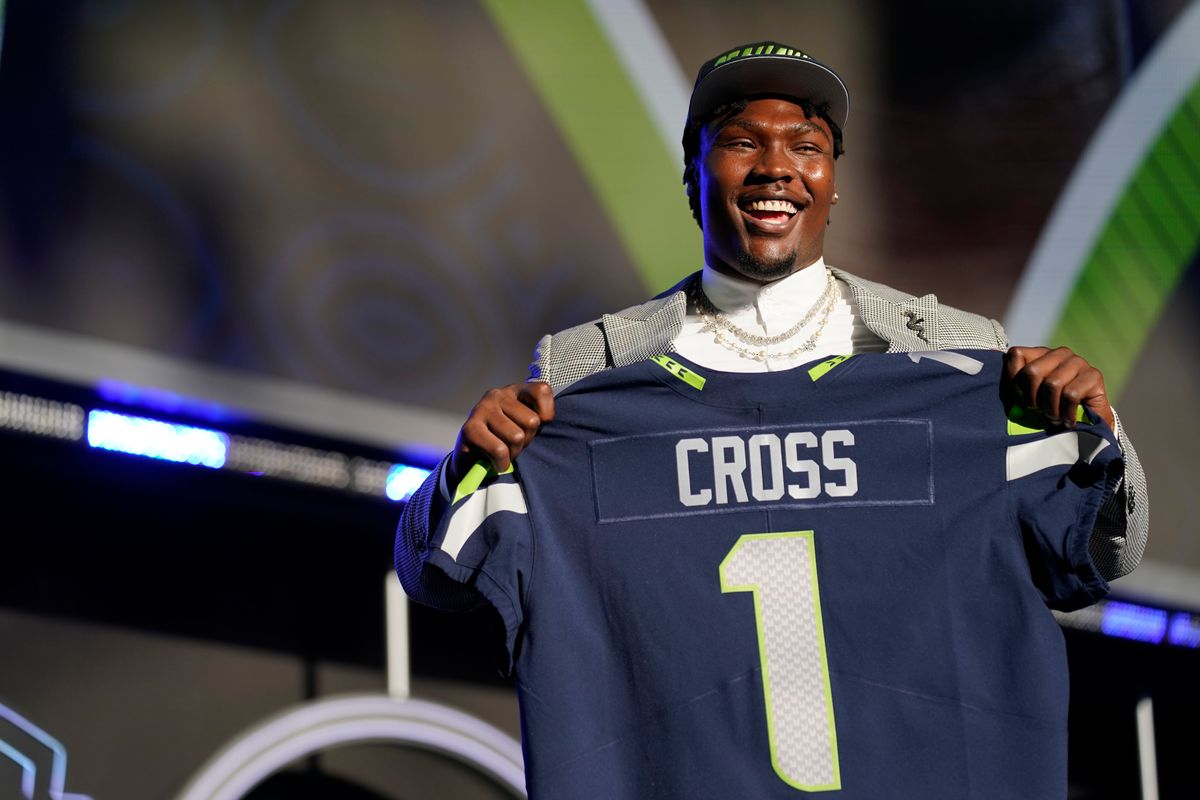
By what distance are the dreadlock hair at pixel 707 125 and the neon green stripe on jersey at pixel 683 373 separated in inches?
9.0

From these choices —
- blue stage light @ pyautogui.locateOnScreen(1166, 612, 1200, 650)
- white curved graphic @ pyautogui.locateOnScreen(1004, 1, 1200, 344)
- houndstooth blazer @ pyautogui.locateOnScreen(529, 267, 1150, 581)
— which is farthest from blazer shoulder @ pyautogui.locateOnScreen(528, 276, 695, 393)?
blue stage light @ pyautogui.locateOnScreen(1166, 612, 1200, 650)

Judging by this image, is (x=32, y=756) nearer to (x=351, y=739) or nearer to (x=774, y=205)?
(x=351, y=739)

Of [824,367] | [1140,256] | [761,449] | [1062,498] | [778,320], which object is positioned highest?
[1140,256]

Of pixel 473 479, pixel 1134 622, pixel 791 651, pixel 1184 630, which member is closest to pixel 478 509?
pixel 473 479

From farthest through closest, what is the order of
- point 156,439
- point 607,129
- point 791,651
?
point 607,129 → point 156,439 → point 791,651

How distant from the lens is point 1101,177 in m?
4.15

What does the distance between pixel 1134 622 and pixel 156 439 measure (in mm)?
2397

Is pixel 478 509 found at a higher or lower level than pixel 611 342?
lower

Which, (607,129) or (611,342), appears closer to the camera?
(611,342)

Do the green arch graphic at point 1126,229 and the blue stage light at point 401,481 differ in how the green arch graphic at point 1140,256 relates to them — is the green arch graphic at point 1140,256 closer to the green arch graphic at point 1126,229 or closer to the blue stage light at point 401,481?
the green arch graphic at point 1126,229

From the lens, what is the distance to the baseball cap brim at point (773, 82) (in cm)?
215

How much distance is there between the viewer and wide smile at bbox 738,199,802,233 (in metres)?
2.13

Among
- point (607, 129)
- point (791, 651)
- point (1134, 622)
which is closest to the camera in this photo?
point (791, 651)

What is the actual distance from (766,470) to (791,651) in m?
0.23
